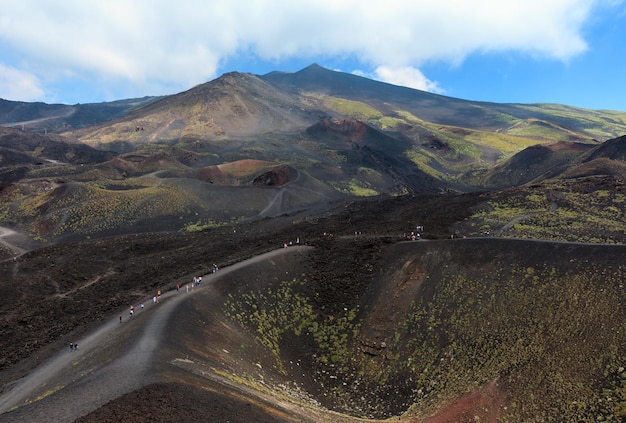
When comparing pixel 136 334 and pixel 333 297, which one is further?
pixel 333 297

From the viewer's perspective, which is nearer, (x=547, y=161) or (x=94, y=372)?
(x=94, y=372)

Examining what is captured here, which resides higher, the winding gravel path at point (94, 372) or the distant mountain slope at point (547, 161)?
the distant mountain slope at point (547, 161)

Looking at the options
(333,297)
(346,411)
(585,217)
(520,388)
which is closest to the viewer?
(520,388)

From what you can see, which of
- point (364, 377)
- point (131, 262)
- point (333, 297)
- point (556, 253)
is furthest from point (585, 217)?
point (131, 262)

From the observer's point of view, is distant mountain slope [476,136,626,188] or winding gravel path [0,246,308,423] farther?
distant mountain slope [476,136,626,188]

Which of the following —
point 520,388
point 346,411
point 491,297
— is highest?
point 491,297

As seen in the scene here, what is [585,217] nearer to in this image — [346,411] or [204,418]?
[346,411]

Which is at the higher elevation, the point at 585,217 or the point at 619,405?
the point at 585,217

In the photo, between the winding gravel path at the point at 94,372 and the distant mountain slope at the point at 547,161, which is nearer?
the winding gravel path at the point at 94,372

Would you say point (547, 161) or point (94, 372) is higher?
point (547, 161)

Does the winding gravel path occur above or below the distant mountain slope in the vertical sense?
below

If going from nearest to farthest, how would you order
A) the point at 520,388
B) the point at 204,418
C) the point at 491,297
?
the point at 204,418 < the point at 520,388 < the point at 491,297
